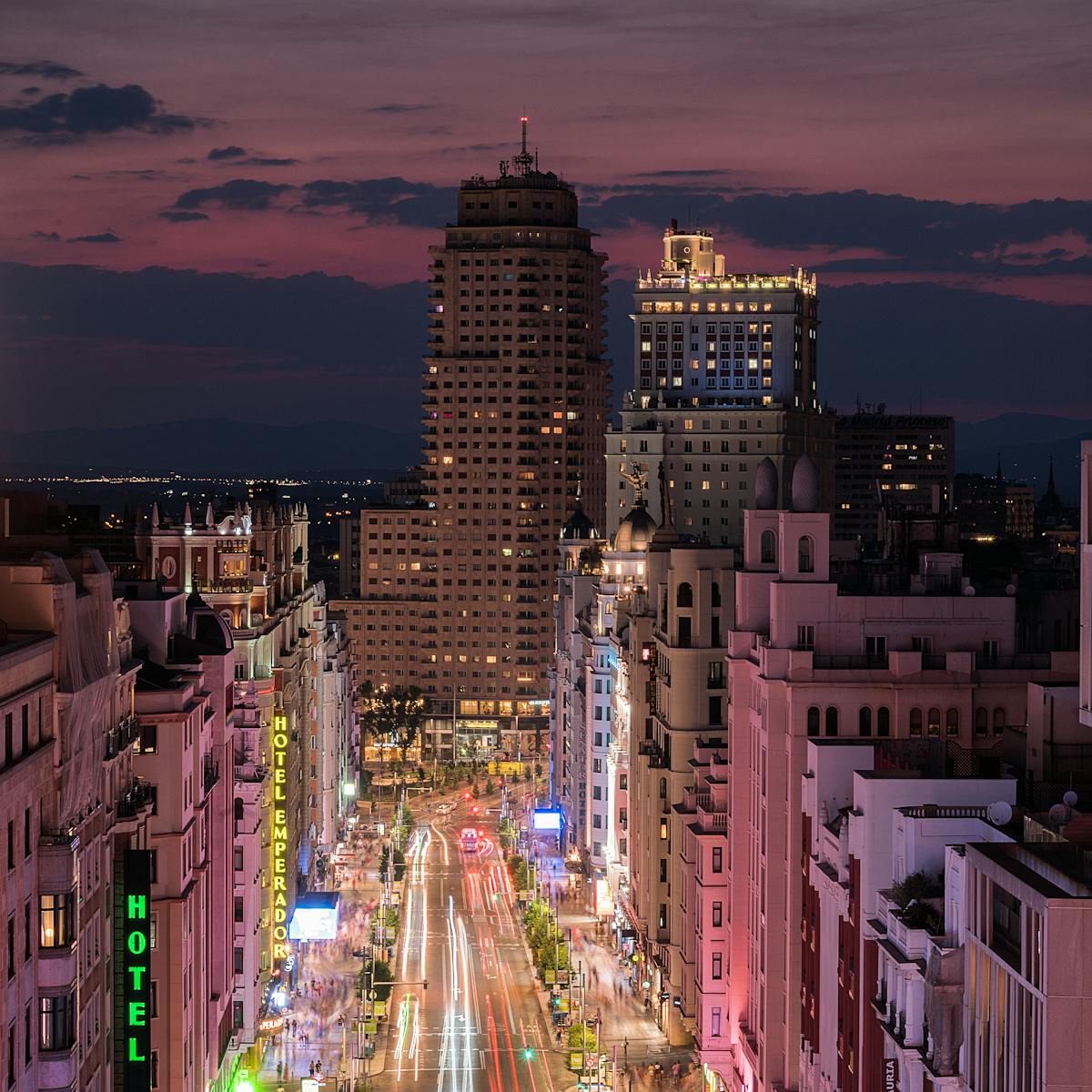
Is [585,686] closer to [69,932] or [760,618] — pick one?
[760,618]

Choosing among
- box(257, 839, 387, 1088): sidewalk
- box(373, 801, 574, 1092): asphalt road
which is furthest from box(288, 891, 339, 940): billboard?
box(373, 801, 574, 1092): asphalt road

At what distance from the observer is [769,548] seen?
10162 centimetres

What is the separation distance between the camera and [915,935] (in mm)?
A: 60812

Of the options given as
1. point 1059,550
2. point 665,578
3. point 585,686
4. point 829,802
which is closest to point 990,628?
point 829,802

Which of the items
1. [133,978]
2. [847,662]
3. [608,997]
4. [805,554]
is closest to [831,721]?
[847,662]

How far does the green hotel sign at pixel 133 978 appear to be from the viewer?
6888 centimetres

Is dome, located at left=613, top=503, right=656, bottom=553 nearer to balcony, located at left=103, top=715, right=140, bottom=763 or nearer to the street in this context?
the street

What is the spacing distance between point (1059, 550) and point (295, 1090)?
9245 centimetres

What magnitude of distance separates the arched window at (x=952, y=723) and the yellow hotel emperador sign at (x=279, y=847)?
4684cm

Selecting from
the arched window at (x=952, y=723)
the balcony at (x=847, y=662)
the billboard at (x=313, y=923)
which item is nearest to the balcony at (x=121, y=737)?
the balcony at (x=847, y=662)

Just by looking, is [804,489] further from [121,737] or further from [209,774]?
[121,737]

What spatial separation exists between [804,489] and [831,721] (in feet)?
35.9

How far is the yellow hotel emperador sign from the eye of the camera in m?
125

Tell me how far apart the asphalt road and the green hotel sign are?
45458 millimetres
